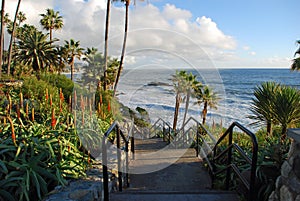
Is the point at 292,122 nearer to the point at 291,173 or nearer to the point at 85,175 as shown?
the point at 291,173

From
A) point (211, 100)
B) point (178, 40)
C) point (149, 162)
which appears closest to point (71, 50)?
point (211, 100)

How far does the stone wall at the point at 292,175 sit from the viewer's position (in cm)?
183

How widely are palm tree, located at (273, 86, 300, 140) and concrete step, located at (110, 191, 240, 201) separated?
2.91 metres

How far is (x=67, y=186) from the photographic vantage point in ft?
8.05

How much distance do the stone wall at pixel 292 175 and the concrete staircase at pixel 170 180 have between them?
865mm

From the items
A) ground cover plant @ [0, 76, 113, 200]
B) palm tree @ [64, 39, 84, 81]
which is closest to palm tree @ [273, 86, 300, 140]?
ground cover plant @ [0, 76, 113, 200]

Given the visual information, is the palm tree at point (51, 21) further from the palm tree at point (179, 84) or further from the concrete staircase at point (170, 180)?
the concrete staircase at point (170, 180)

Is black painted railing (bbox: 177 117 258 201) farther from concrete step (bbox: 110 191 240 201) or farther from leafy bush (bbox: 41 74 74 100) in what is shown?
leafy bush (bbox: 41 74 74 100)

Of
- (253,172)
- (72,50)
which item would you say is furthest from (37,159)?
(72,50)

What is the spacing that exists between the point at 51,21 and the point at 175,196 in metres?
35.3

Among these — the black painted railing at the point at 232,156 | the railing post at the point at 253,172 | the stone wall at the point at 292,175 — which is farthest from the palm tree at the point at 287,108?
the stone wall at the point at 292,175

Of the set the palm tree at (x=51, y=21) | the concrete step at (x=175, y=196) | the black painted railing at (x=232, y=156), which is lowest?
the concrete step at (x=175, y=196)

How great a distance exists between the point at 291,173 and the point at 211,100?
58.1 ft

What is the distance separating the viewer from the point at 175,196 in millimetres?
2834
